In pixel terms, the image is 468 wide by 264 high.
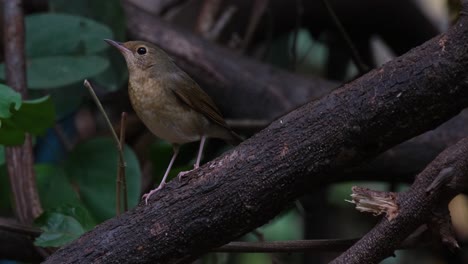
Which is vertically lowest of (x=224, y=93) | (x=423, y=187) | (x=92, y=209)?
(x=92, y=209)

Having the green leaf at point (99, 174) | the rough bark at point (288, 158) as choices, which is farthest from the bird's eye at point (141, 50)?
the rough bark at point (288, 158)

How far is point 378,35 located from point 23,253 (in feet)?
9.07

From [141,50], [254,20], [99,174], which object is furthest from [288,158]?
[254,20]

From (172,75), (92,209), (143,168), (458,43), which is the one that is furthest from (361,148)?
(143,168)

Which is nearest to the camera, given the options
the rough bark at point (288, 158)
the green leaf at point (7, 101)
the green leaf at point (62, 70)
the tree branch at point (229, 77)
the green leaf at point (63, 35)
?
the rough bark at point (288, 158)

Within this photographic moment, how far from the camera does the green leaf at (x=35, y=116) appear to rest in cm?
256

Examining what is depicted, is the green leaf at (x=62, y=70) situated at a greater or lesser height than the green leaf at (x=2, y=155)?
A: greater

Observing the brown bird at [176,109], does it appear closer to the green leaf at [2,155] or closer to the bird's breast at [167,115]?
the bird's breast at [167,115]

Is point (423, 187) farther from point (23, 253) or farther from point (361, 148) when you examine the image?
point (23, 253)

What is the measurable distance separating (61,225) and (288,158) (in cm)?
91

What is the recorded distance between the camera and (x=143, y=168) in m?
3.87

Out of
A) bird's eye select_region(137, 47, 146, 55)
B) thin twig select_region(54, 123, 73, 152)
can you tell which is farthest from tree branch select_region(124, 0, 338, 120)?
bird's eye select_region(137, 47, 146, 55)

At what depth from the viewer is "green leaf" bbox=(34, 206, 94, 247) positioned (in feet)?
8.44

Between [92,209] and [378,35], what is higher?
[378,35]
